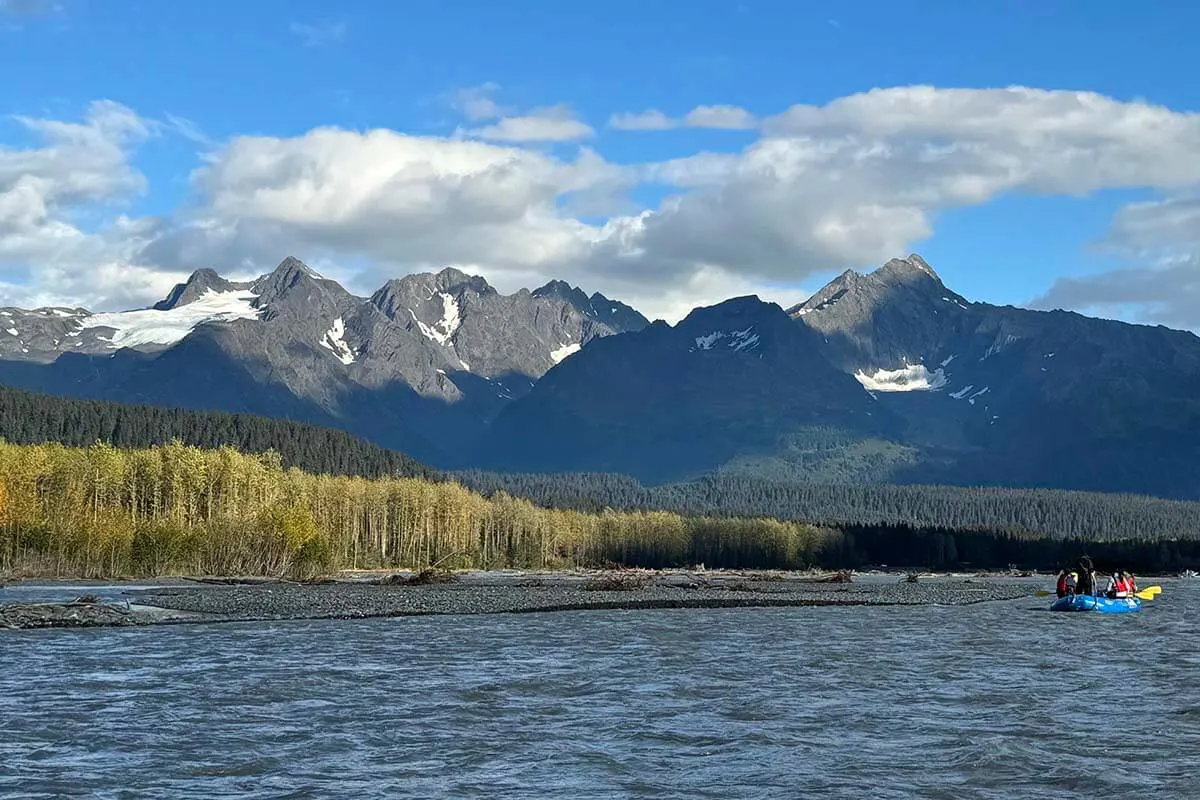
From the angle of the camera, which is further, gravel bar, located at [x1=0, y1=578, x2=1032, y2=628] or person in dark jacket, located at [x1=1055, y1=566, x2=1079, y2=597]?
person in dark jacket, located at [x1=1055, y1=566, x2=1079, y2=597]

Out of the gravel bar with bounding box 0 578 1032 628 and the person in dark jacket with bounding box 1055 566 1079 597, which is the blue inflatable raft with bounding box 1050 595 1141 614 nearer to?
the person in dark jacket with bounding box 1055 566 1079 597

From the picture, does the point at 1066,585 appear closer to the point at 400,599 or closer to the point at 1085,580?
the point at 1085,580

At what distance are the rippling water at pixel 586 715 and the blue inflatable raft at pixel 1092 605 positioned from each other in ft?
91.8

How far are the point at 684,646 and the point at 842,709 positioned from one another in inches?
997

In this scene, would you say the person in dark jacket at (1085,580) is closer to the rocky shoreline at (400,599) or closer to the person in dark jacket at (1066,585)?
Answer: the person in dark jacket at (1066,585)

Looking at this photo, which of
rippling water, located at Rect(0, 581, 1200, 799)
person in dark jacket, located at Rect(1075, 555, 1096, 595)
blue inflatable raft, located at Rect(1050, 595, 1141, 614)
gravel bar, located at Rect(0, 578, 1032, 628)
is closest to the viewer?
rippling water, located at Rect(0, 581, 1200, 799)

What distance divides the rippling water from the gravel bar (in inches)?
347

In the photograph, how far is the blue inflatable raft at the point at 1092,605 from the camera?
4214 inches

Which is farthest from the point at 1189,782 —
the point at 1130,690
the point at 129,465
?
the point at 129,465

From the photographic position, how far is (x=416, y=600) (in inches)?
4417

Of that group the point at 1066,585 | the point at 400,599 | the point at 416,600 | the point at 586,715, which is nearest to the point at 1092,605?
the point at 1066,585

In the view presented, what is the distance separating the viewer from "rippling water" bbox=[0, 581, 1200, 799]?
3522cm

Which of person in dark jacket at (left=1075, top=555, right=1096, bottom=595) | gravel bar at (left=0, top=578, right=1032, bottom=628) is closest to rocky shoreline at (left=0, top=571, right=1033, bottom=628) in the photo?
gravel bar at (left=0, top=578, right=1032, bottom=628)

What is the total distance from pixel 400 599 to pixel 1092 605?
55.0m
